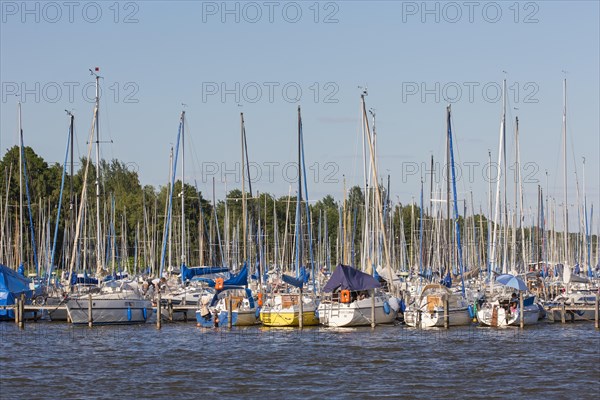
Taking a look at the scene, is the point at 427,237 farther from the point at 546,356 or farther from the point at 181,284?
the point at 546,356

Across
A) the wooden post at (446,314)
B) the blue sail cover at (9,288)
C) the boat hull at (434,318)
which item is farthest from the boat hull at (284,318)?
the blue sail cover at (9,288)

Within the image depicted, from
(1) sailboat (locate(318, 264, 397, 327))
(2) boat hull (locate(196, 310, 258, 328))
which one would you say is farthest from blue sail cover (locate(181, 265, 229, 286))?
(1) sailboat (locate(318, 264, 397, 327))

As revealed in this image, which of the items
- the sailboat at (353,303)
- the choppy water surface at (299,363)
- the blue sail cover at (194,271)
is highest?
the blue sail cover at (194,271)

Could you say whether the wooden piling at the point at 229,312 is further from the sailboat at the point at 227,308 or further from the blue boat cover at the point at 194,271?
the blue boat cover at the point at 194,271

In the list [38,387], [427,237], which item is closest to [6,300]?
[38,387]

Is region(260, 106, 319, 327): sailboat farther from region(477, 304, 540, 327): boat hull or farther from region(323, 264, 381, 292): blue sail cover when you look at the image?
region(477, 304, 540, 327): boat hull

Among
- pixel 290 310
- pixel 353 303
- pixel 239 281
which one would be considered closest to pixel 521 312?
pixel 353 303

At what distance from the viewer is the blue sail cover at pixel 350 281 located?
56.7m

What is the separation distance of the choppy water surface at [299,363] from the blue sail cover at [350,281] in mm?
2293

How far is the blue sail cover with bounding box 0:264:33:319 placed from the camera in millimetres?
63031

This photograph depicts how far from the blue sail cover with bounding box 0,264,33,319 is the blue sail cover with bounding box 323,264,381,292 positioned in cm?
1895

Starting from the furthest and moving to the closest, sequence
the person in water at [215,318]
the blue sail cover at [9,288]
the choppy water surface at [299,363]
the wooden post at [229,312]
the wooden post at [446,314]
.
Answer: the blue sail cover at [9,288] → the person in water at [215,318] → the wooden post at [229,312] → the wooden post at [446,314] → the choppy water surface at [299,363]

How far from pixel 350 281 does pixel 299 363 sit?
1210 cm

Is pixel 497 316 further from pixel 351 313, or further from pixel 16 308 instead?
pixel 16 308
